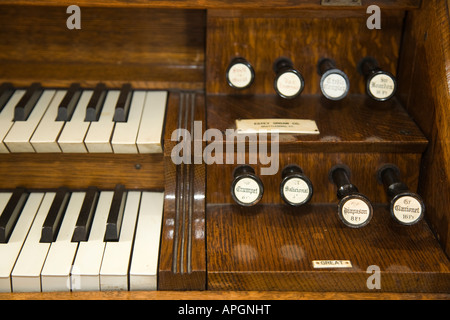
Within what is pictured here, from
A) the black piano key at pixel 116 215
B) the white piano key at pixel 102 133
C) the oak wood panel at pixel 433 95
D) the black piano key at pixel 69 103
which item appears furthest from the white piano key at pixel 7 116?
the oak wood panel at pixel 433 95

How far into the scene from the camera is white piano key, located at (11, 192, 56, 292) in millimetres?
1459

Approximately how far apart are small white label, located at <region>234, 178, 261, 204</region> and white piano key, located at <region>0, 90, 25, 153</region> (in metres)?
0.73

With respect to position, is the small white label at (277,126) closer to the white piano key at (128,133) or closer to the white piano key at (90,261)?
the white piano key at (128,133)

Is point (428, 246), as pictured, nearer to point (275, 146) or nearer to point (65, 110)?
point (275, 146)

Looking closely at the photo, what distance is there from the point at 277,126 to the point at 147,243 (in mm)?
540

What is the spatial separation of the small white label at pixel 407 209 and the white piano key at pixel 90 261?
0.86m

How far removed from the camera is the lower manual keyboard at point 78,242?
4.82 feet

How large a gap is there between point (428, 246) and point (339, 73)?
590 millimetres

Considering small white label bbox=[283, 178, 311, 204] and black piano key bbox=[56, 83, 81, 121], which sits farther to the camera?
black piano key bbox=[56, 83, 81, 121]

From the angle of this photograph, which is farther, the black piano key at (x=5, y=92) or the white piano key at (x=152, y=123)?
the black piano key at (x=5, y=92)

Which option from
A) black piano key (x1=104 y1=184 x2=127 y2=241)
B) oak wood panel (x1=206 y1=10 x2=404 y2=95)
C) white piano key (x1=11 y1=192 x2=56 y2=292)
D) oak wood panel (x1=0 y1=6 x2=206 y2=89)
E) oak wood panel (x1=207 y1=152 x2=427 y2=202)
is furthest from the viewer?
oak wood panel (x1=0 y1=6 x2=206 y2=89)

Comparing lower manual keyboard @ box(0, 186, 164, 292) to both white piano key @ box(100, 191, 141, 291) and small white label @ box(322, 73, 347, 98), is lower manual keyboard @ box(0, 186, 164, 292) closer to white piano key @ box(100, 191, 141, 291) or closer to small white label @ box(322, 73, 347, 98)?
white piano key @ box(100, 191, 141, 291)

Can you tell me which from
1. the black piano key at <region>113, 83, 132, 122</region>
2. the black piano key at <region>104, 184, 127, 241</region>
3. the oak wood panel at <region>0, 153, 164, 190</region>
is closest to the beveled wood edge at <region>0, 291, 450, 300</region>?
the black piano key at <region>104, 184, 127, 241</region>
